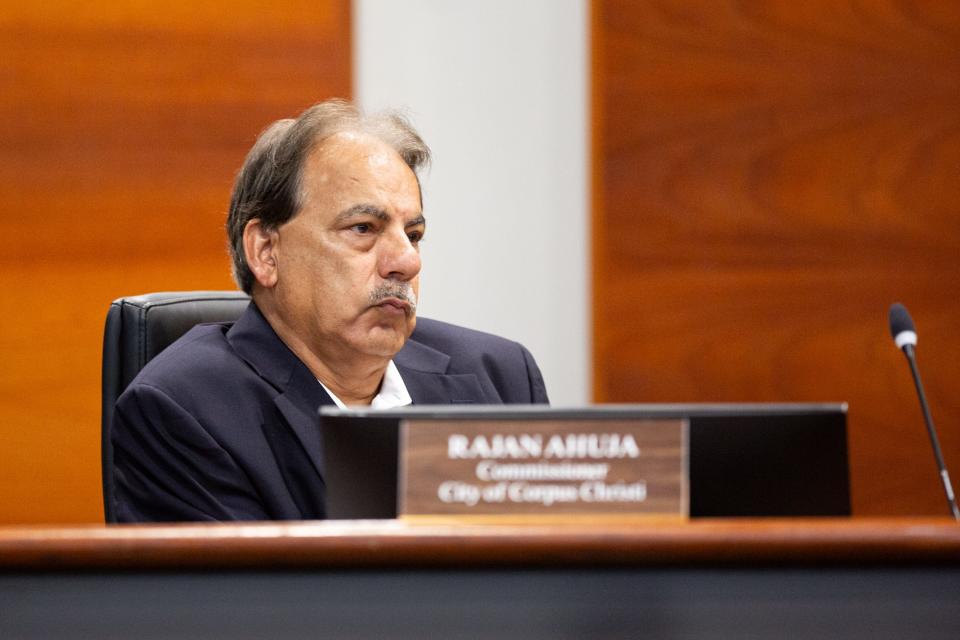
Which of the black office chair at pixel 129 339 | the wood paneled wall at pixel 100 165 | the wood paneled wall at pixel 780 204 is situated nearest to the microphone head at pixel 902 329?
the black office chair at pixel 129 339

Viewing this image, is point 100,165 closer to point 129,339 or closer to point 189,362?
point 129,339

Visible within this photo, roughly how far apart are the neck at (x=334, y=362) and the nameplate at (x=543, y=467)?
826 millimetres

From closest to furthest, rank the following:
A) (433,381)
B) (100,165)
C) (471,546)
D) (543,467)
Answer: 1. (471,546)
2. (543,467)
3. (433,381)
4. (100,165)

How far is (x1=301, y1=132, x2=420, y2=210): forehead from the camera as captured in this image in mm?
1707

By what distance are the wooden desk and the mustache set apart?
0.94m

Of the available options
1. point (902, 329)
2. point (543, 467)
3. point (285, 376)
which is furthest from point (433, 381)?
point (543, 467)

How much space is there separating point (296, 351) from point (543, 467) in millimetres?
917

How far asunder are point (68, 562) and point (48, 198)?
237 centimetres

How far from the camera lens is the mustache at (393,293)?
170 centimetres

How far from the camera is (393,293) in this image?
1.70 m

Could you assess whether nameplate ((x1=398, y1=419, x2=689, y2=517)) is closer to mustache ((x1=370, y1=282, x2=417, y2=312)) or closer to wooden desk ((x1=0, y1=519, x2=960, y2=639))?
wooden desk ((x1=0, y1=519, x2=960, y2=639))

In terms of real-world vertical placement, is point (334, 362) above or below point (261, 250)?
below

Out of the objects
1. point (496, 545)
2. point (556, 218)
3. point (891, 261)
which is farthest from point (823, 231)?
point (496, 545)

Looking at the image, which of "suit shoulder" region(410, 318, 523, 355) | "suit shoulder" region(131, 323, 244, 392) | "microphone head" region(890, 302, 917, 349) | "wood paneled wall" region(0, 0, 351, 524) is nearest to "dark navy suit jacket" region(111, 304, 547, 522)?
"suit shoulder" region(131, 323, 244, 392)
